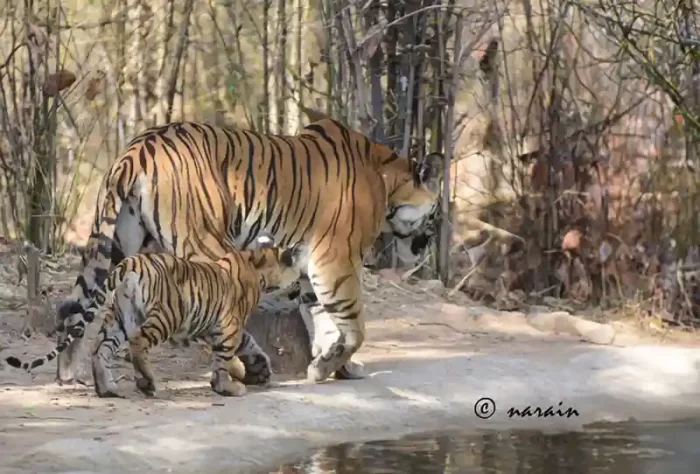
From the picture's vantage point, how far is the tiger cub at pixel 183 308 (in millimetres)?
5832

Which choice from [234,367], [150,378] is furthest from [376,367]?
[150,378]

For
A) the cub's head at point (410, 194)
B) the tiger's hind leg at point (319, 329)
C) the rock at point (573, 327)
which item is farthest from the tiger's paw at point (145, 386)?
the rock at point (573, 327)

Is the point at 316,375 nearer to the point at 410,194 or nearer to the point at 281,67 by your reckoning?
the point at 410,194

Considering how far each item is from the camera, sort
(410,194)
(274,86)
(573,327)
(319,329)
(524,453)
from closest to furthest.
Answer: (524,453) < (319,329) < (410,194) < (573,327) < (274,86)

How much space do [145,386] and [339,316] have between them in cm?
115

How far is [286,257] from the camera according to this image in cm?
635

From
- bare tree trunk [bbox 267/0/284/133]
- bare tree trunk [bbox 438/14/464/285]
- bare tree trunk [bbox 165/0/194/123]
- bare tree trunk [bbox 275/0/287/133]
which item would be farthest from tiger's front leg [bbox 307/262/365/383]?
bare tree trunk [bbox 165/0/194/123]

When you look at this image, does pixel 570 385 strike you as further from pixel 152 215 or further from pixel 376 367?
pixel 152 215

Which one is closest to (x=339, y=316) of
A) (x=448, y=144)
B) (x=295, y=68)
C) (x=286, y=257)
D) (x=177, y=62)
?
(x=286, y=257)

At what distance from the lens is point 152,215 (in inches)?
246

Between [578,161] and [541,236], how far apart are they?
2.37ft

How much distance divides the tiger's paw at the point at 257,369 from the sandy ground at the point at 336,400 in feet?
0.32

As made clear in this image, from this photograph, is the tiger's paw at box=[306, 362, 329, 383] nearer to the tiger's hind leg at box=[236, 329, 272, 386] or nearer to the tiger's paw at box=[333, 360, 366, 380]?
the tiger's paw at box=[333, 360, 366, 380]

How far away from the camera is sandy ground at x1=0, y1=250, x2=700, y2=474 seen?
15.9 feet
